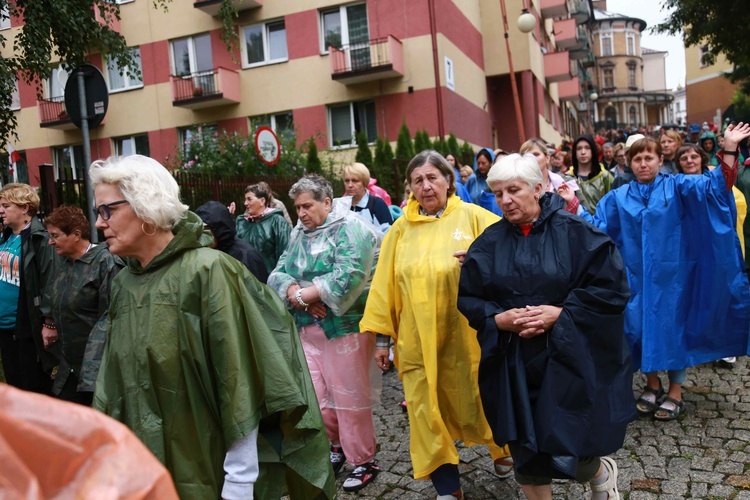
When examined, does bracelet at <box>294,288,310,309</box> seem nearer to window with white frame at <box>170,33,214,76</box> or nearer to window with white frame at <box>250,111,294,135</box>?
window with white frame at <box>250,111,294,135</box>

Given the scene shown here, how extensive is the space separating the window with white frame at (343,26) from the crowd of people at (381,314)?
14489 millimetres

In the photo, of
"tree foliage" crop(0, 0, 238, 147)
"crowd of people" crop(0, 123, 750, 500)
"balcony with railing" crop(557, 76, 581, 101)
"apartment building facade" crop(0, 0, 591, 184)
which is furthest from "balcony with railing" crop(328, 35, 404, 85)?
"balcony with railing" crop(557, 76, 581, 101)

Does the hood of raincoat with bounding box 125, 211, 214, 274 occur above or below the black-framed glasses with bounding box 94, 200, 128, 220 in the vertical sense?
below

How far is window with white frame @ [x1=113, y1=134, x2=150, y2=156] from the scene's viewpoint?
23500mm

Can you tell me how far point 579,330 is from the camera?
10.1 feet

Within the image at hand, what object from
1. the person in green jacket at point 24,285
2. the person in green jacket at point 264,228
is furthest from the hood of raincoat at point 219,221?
the person in green jacket at point 24,285

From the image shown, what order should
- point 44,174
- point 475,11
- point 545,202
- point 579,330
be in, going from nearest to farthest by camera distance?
point 579,330
point 545,202
point 44,174
point 475,11

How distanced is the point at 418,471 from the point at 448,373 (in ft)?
1.85

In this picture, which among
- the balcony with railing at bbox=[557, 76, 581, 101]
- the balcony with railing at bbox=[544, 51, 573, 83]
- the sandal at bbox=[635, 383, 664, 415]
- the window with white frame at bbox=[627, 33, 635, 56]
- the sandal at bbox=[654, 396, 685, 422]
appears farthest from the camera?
the window with white frame at bbox=[627, 33, 635, 56]

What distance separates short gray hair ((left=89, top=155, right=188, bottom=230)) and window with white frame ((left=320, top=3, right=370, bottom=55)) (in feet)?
59.1

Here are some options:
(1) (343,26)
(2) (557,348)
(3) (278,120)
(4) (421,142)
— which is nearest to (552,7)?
(1) (343,26)

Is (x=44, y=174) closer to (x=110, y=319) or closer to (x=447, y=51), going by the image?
(x=110, y=319)

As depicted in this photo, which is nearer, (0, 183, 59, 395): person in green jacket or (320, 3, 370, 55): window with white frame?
(0, 183, 59, 395): person in green jacket

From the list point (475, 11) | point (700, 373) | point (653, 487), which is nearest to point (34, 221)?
point (653, 487)
